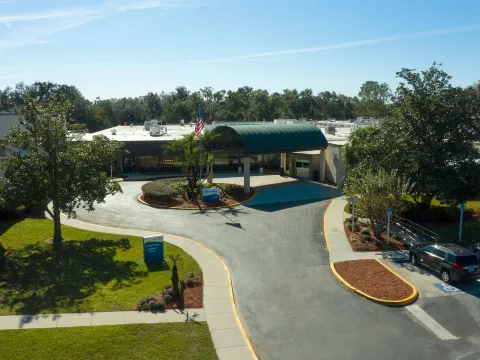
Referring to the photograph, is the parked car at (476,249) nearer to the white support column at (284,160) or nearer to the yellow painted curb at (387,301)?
the yellow painted curb at (387,301)

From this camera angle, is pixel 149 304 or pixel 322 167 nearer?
pixel 149 304

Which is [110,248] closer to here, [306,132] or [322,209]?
[322,209]

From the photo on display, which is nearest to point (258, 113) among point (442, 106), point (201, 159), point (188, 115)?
point (188, 115)

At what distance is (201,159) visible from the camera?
35.9 meters

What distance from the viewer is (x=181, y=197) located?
34.8m

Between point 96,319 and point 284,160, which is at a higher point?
point 284,160

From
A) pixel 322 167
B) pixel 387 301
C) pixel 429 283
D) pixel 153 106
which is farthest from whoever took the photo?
pixel 153 106

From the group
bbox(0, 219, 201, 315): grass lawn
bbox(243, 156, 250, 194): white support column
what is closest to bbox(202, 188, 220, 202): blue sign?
bbox(243, 156, 250, 194): white support column

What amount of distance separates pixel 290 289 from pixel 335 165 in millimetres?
26579

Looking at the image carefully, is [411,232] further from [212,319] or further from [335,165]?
[335,165]

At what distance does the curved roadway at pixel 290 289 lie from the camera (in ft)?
44.1

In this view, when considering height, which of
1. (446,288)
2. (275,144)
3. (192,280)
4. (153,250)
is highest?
(275,144)

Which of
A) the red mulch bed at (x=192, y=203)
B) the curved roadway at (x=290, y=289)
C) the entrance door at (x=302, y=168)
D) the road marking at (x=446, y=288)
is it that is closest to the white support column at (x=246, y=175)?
the red mulch bed at (x=192, y=203)

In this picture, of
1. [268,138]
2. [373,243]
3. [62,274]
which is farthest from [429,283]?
[268,138]
